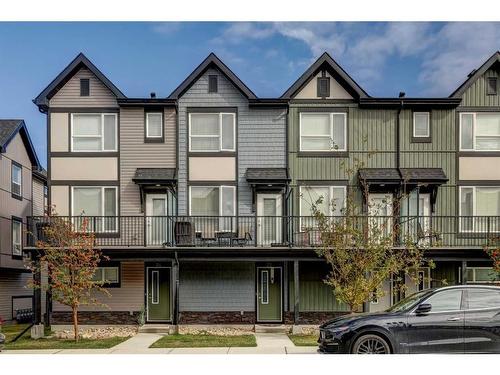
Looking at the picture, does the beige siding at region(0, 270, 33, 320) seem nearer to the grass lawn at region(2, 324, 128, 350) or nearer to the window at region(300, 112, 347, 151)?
the grass lawn at region(2, 324, 128, 350)

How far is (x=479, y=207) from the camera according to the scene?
20.8m

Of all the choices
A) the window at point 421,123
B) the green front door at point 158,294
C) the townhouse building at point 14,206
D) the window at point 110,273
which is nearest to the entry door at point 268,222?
the green front door at point 158,294

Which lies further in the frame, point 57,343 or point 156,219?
point 156,219

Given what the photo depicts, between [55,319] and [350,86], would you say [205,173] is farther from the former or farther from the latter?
[55,319]

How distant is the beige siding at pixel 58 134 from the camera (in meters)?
20.9

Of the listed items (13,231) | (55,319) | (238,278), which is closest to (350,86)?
(238,278)

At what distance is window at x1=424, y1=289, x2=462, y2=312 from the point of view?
36.7ft

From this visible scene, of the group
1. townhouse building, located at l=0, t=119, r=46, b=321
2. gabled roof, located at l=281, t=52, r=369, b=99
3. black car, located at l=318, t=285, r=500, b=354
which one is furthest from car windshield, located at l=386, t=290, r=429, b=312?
townhouse building, located at l=0, t=119, r=46, b=321

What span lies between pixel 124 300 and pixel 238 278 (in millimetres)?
4284

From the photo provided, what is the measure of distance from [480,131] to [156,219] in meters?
12.5

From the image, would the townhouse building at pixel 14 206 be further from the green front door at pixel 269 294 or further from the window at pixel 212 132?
the green front door at pixel 269 294

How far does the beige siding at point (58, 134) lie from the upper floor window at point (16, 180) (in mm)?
6121

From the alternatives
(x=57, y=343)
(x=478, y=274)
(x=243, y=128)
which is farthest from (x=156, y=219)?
(x=478, y=274)

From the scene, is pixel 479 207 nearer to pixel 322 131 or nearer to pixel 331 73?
pixel 322 131
